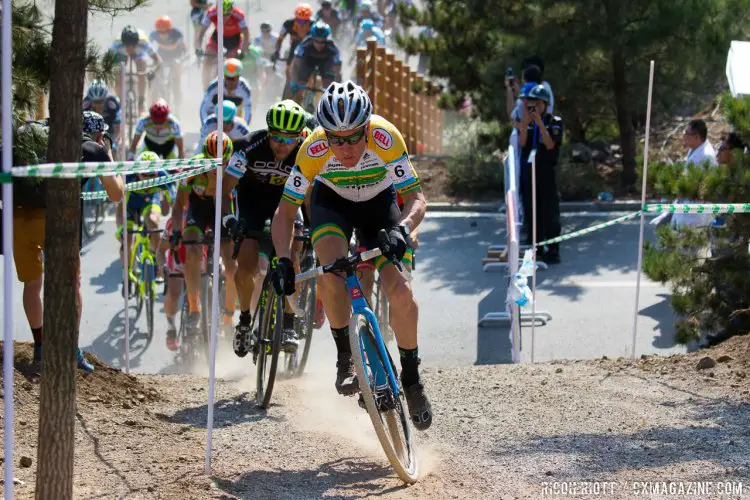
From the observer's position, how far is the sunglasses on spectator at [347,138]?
248 inches

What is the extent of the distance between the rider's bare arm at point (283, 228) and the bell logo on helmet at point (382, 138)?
2.00 feet

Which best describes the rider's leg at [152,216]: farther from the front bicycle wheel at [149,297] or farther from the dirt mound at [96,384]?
the dirt mound at [96,384]

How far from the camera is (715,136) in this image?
19.0 metres

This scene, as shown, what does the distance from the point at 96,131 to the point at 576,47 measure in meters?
9.81

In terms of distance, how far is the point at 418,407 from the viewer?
20.9 feet

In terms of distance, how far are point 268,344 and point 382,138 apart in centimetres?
197

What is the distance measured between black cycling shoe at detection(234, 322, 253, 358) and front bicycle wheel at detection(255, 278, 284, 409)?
1.73 ft

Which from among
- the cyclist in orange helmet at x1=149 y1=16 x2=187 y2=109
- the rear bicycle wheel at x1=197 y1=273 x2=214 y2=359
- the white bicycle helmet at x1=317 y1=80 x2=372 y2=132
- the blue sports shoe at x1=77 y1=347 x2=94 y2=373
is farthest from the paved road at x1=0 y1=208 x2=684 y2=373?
the cyclist in orange helmet at x1=149 y1=16 x2=187 y2=109

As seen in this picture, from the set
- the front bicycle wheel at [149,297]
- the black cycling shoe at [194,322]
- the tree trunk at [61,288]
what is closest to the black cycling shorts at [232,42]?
the front bicycle wheel at [149,297]

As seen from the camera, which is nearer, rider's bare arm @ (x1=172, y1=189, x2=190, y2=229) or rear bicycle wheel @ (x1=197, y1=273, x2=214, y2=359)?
rider's bare arm @ (x1=172, y1=189, x2=190, y2=229)

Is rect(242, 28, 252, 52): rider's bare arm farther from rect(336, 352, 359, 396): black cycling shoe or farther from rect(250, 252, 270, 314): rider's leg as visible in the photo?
rect(336, 352, 359, 396): black cycling shoe

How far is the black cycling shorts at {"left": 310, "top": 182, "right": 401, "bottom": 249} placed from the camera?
6.78 metres

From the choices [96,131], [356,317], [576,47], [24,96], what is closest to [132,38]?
[576,47]

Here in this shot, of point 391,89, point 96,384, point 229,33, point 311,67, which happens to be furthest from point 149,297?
point 229,33
